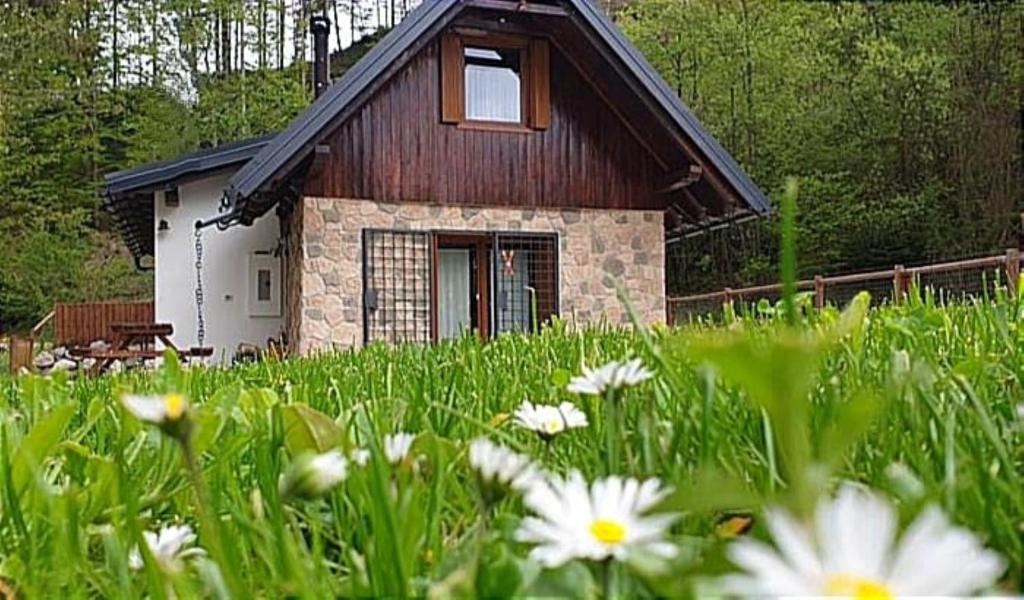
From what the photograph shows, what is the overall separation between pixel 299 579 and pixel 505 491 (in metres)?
0.11

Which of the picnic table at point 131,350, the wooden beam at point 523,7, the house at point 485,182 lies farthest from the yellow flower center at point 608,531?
the picnic table at point 131,350

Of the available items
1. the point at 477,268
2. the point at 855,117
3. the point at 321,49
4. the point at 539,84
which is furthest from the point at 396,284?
the point at 855,117

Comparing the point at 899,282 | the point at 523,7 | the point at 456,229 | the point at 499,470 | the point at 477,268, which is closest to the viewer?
the point at 499,470

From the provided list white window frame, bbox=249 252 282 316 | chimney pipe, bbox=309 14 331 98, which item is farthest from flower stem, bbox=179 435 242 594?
chimney pipe, bbox=309 14 331 98

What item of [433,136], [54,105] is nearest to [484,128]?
[433,136]

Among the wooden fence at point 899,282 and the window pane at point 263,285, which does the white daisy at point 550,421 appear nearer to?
the wooden fence at point 899,282

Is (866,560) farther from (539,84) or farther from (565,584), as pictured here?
(539,84)

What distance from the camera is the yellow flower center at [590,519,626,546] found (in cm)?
32

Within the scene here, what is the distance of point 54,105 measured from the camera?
22.4 meters

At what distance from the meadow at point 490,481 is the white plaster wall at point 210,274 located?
33.1 ft

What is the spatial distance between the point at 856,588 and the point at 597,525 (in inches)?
5.4

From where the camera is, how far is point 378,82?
28.2ft

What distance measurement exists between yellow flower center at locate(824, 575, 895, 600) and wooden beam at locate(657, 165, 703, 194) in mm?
9485

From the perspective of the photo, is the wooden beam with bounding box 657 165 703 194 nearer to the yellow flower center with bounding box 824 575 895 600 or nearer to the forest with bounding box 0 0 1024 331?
the forest with bounding box 0 0 1024 331
